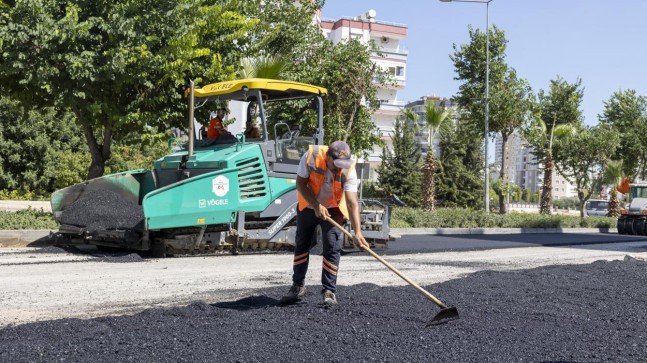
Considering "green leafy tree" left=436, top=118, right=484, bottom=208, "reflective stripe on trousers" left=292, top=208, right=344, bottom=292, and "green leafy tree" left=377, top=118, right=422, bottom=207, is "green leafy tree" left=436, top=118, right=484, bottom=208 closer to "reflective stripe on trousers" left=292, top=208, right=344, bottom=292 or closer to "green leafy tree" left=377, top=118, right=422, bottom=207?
"green leafy tree" left=377, top=118, right=422, bottom=207

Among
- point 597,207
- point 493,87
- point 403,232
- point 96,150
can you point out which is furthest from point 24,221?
point 597,207

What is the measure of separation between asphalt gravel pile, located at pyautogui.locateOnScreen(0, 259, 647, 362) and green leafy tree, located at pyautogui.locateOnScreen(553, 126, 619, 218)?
30.6 metres

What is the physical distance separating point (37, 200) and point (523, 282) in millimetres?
22288

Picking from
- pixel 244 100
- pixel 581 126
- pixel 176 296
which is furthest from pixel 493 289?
pixel 581 126

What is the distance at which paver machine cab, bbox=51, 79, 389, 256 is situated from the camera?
10508 millimetres

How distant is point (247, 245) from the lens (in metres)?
11.6

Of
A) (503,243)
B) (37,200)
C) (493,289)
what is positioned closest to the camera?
(493,289)

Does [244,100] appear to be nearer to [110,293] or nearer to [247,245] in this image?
[247,245]

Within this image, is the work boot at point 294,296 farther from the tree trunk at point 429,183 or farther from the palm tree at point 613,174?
the palm tree at point 613,174

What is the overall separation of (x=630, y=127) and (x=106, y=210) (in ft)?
117

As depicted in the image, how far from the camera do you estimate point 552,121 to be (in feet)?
120

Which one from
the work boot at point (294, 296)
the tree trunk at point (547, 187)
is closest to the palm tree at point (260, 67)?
the work boot at point (294, 296)

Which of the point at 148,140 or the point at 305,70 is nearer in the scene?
the point at 148,140

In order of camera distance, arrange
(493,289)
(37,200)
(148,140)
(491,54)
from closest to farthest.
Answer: (493,289), (148,140), (37,200), (491,54)
